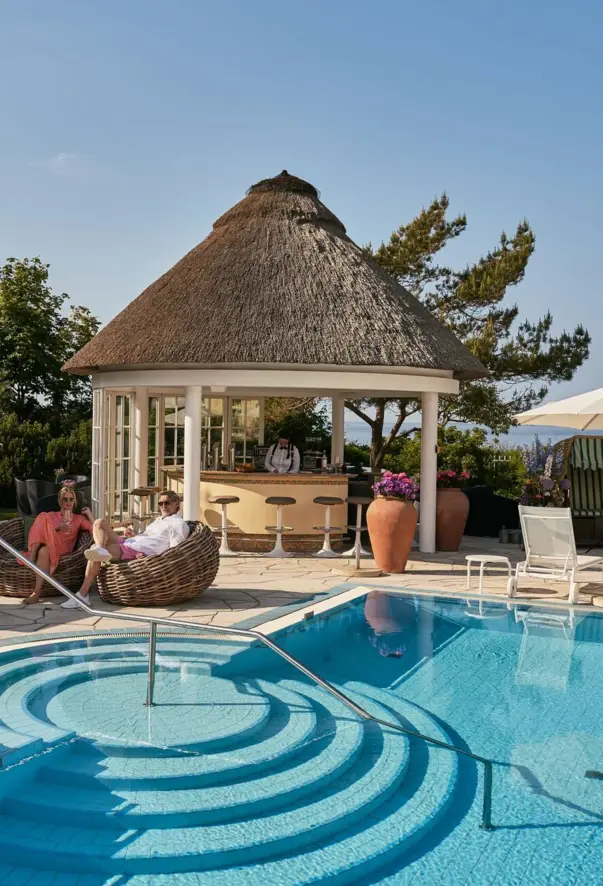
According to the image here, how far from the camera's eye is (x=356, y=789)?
14.4ft

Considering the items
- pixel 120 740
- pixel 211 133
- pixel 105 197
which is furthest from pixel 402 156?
pixel 120 740

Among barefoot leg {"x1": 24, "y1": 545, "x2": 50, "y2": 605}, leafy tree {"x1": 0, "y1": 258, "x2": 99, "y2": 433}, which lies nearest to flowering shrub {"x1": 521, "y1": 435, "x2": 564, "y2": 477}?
barefoot leg {"x1": 24, "y1": 545, "x2": 50, "y2": 605}

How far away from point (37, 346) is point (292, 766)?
16.8 meters

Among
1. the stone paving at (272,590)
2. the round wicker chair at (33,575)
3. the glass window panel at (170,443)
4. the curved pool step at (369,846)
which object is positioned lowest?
the curved pool step at (369,846)

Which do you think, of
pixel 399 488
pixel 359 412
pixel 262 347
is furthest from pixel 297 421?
pixel 399 488

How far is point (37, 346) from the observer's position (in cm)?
1989

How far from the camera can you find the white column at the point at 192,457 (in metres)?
11.1

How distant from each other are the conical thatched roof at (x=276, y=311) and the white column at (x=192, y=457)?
18.9 inches

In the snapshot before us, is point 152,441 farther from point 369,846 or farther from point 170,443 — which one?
point 369,846

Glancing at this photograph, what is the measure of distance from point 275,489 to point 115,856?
27.0 ft

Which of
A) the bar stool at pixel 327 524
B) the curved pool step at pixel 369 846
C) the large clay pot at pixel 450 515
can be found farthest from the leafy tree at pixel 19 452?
the curved pool step at pixel 369 846

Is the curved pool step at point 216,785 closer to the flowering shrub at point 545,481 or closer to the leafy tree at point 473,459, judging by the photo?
the flowering shrub at point 545,481

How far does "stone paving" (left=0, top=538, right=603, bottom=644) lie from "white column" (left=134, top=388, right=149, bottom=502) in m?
3.10

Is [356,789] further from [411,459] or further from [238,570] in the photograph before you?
[411,459]
